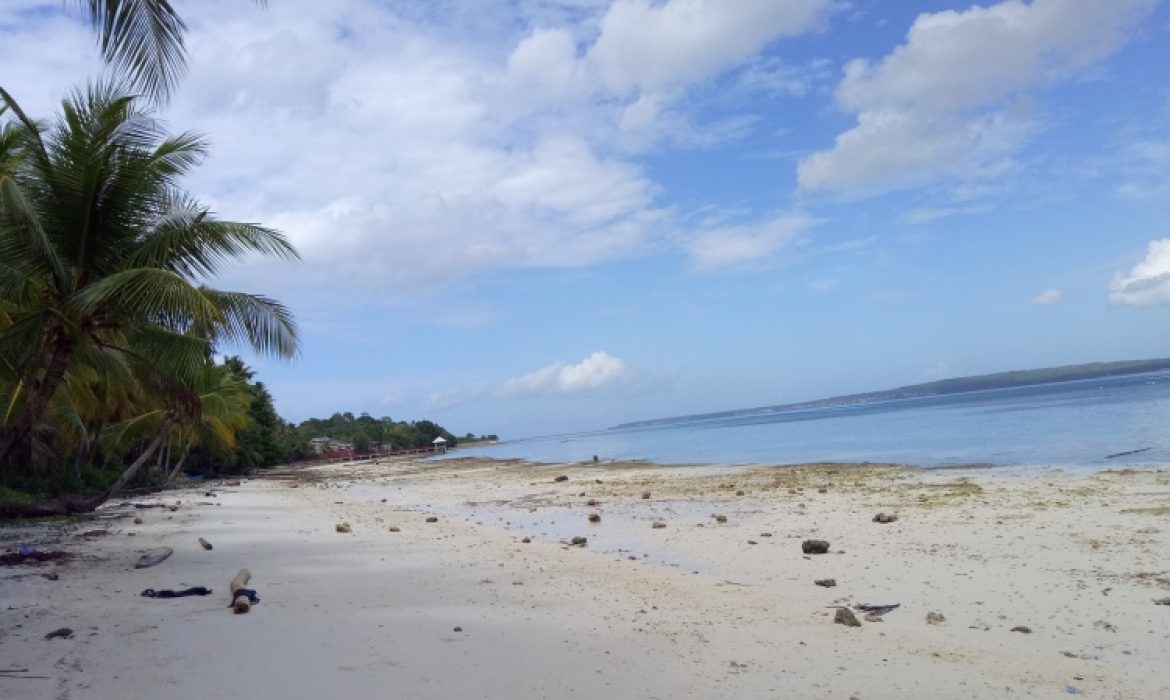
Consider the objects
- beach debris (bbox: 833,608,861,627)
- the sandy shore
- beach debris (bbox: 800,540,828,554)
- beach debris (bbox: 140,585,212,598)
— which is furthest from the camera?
beach debris (bbox: 800,540,828,554)

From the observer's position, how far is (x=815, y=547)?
10656mm

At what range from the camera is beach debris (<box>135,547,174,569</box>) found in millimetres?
9578

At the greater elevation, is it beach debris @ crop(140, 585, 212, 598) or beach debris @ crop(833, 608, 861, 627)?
beach debris @ crop(140, 585, 212, 598)

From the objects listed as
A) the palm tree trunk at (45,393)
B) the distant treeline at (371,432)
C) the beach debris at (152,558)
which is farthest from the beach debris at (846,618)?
the distant treeline at (371,432)

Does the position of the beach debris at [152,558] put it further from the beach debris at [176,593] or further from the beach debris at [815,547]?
the beach debris at [815,547]

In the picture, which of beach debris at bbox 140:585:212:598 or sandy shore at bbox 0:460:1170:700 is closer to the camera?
sandy shore at bbox 0:460:1170:700

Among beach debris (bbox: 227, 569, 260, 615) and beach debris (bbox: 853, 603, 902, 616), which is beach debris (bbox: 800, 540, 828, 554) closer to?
beach debris (bbox: 853, 603, 902, 616)

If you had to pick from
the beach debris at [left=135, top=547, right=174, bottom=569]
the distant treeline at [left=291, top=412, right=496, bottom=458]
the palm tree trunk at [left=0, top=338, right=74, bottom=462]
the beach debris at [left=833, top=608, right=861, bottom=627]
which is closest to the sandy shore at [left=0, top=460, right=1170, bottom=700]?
the beach debris at [left=833, top=608, right=861, bottom=627]

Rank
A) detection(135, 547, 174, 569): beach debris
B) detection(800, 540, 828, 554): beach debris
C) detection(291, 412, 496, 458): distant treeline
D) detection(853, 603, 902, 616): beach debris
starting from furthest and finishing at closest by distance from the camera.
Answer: detection(291, 412, 496, 458): distant treeline < detection(800, 540, 828, 554): beach debris < detection(135, 547, 174, 569): beach debris < detection(853, 603, 902, 616): beach debris

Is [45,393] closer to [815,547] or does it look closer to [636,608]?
[636,608]

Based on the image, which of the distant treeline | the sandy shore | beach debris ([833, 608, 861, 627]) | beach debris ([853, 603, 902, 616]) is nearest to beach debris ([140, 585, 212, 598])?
the sandy shore

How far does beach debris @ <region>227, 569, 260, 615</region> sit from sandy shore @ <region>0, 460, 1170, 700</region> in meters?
0.14

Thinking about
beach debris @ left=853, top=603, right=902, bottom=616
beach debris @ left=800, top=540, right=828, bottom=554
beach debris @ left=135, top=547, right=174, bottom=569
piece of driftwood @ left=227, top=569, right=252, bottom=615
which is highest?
beach debris @ left=135, top=547, right=174, bottom=569

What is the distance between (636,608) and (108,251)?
25.3 ft
